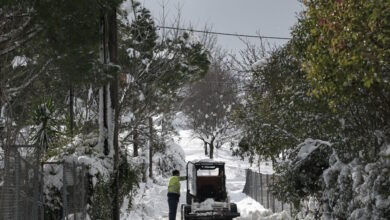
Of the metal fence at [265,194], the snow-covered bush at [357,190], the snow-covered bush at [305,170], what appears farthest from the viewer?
the metal fence at [265,194]

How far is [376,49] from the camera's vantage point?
24.6ft

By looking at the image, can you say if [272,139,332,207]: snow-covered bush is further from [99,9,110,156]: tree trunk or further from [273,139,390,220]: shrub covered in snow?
[99,9,110,156]: tree trunk

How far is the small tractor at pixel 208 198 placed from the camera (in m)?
17.4

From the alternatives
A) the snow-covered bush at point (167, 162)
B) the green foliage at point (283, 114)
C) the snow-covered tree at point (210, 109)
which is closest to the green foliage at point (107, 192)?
the green foliage at point (283, 114)

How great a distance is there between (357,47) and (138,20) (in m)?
18.9

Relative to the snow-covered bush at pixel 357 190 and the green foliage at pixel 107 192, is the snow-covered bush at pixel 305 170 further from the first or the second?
the green foliage at pixel 107 192

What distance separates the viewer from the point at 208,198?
1895 cm

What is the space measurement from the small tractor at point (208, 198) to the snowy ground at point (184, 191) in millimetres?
1188

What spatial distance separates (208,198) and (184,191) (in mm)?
17838

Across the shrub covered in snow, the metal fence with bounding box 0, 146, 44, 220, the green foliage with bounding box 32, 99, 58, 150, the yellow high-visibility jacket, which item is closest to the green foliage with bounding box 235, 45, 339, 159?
the shrub covered in snow

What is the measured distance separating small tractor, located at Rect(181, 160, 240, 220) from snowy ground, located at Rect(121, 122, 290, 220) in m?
1.19

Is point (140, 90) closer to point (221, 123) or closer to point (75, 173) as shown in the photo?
point (75, 173)

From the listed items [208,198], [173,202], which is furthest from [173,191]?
[208,198]

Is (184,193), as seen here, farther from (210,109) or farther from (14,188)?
(210,109)
